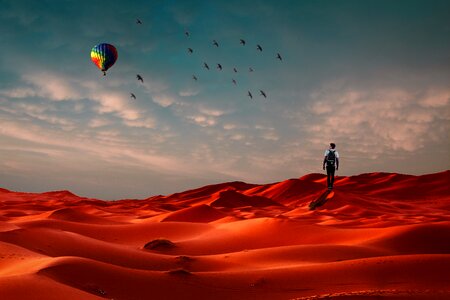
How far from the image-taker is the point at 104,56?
105 feet

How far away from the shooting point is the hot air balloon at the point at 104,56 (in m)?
32.0

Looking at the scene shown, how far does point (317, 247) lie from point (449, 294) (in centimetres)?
436

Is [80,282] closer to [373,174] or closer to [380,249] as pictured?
[380,249]

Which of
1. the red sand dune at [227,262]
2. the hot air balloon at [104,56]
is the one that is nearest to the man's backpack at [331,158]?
the red sand dune at [227,262]

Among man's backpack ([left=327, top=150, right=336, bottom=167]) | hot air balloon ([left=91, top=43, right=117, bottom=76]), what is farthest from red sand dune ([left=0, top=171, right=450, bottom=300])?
hot air balloon ([left=91, top=43, right=117, bottom=76])

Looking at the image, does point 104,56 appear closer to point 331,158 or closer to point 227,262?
point 331,158

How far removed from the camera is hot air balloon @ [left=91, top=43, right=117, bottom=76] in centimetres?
3198

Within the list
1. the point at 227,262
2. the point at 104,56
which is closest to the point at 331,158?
the point at 227,262

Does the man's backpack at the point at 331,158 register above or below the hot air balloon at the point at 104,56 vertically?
below

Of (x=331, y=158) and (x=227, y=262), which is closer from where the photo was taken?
(x=227, y=262)

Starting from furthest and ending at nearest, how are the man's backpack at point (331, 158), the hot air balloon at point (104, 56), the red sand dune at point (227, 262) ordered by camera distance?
the hot air balloon at point (104, 56) < the man's backpack at point (331, 158) < the red sand dune at point (227, 262)

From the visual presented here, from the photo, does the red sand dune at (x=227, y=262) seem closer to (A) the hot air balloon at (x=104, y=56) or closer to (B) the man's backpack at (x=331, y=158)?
(B) the man's backpack at (x=331, y=158)

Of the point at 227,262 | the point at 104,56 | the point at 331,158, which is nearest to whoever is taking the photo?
the point at 227,262

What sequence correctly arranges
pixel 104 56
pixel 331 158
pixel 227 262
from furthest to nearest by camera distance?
pixel 104 56 → pixel 331 158 → pixel 227 262
